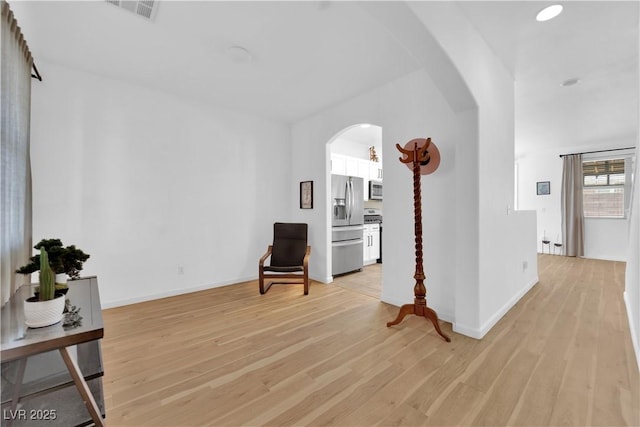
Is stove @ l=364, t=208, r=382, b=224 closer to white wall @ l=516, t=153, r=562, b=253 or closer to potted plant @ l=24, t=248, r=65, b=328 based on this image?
white wall @ l=516, t=153, r=562, b=253

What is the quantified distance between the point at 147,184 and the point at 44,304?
8.08 feet

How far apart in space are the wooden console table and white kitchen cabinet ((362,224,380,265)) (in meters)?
4.39

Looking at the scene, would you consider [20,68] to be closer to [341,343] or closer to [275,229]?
[275,229]

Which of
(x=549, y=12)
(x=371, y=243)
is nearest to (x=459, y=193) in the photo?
(x=549, y=12)

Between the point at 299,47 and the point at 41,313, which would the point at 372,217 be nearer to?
the point at 299,47

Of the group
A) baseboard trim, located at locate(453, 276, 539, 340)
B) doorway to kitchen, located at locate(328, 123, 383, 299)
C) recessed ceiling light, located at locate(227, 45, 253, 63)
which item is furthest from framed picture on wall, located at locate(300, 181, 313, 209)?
baseboard trim, located at locate(453, 276, 539, 340)

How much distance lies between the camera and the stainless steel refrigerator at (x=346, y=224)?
433 cm

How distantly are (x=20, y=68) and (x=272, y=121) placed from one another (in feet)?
9.53

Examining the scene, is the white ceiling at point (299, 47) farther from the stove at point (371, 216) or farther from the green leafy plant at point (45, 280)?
the stove at point (371, 216)

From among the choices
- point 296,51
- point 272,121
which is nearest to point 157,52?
point 296,51

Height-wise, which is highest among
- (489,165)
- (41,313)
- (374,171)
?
(374,171)

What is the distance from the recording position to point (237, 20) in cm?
216

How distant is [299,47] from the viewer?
8.22 ft

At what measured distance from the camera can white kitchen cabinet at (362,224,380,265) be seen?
5332 mm
